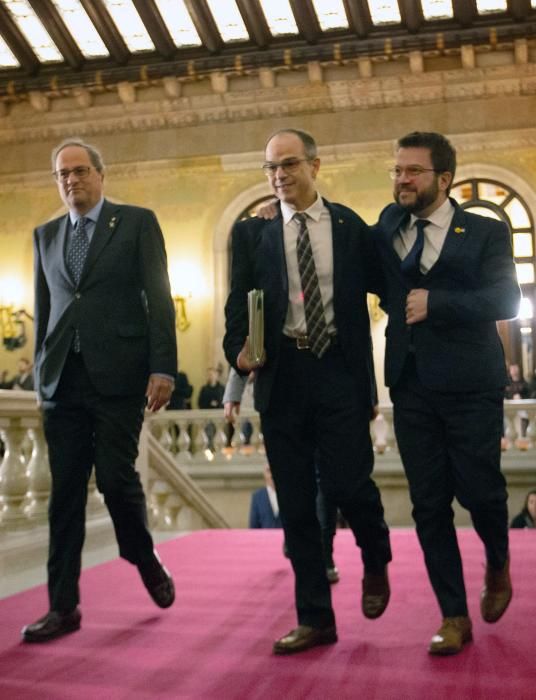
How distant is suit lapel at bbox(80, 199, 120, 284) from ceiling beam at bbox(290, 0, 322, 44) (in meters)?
12.4

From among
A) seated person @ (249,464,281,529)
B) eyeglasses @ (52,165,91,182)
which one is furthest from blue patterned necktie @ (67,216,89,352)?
seated person @ (249,464,281,529)

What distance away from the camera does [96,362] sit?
3.77 m

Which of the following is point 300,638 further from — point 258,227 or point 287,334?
point 258,227

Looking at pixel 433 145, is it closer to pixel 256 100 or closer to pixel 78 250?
pixel 78 250

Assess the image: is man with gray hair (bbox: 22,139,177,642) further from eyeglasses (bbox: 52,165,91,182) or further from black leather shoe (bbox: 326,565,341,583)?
black leather shoe (bbox: 326,565,341,583)

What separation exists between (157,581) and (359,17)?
13290 millimetres

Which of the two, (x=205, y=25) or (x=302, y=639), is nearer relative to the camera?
(x=302, y=639)

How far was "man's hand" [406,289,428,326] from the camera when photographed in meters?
3.31

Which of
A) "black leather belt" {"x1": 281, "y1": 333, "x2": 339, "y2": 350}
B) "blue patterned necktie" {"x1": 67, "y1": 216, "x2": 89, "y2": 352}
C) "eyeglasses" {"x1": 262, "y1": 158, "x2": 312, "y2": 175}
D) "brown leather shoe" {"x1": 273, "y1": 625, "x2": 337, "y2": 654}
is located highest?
"eyeglasses" {"x1": 262, "y1": 158, "x2": 312, "y2": 175}

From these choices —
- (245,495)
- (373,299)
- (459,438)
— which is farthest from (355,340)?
(373,299)

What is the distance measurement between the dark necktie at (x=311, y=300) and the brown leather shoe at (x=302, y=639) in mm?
943

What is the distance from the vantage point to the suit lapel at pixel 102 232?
3.89 m

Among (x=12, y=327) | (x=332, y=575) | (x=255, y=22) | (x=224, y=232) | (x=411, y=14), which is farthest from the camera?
(x=12, y=327)

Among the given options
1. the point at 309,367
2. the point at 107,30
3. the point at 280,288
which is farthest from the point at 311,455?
the point at 107,30
